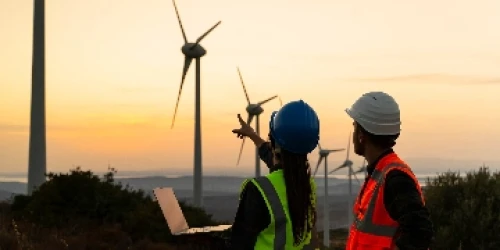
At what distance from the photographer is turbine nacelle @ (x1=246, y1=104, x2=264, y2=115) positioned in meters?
43.4

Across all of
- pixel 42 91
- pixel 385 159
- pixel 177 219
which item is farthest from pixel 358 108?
pixel 42 91

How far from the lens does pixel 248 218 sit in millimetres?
3797

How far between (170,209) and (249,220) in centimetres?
435

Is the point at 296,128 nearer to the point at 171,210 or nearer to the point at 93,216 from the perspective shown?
the point at 171,210

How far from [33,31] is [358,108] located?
2477cm

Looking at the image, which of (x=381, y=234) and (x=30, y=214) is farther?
(x=30, y=214)

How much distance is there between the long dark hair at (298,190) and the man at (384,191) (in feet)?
1.39

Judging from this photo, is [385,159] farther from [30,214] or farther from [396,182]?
[30,214]

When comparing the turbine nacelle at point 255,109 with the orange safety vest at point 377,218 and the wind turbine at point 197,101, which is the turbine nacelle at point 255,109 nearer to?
the wind turbine at point 197,101

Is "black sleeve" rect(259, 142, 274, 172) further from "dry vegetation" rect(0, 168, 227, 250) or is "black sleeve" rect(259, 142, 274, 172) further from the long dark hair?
"dry vegetation" rect(0, 168, 227, 250)

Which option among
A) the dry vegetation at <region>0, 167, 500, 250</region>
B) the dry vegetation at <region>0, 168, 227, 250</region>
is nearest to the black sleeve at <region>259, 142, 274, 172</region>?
the dry vegetation at <region>0, 167, 500, 250</region>

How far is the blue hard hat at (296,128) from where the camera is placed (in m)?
4.11

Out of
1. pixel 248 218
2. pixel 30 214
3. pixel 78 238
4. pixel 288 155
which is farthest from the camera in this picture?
pixel 30 214

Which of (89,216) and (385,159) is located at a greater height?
(385,159)
